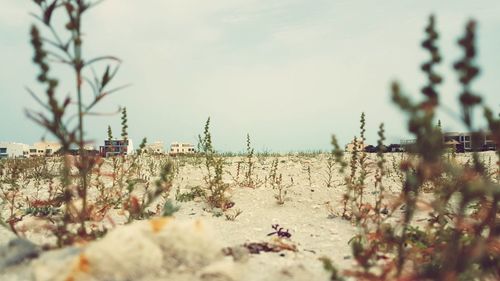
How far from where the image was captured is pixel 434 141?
2.20 m

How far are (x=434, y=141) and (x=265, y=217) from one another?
3807mm

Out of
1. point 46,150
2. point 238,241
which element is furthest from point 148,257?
point 46,150

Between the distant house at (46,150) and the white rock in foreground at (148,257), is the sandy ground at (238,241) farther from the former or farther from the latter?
the distant house at (46,150)

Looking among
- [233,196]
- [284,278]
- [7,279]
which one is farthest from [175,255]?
[233,196]

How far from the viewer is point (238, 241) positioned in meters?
4.45

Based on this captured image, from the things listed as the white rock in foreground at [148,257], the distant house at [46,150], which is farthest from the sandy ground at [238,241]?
the distant house at [46,150]

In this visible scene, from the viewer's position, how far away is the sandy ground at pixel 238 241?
2.49 meters

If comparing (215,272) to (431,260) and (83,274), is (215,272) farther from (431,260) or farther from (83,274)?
(431,260)

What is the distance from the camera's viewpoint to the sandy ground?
8.18 feet

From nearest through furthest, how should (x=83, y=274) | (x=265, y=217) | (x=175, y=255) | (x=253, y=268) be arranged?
(x=83, y=274) < (x=175, y=255) < (x=253, y=268) < (x=265, y=217)

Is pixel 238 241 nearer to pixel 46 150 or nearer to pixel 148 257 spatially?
pixel 148 257

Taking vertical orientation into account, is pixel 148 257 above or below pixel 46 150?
below

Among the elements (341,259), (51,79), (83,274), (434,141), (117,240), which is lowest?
(341,259)

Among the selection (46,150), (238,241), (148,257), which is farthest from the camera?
(46,150)
